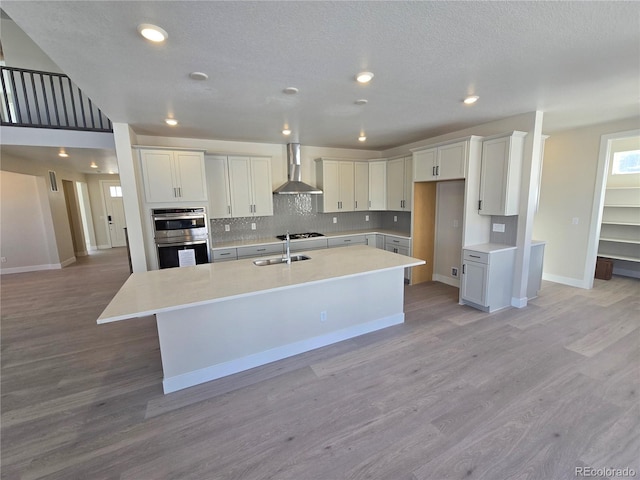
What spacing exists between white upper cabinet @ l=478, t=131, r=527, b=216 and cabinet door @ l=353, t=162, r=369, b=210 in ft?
7.41

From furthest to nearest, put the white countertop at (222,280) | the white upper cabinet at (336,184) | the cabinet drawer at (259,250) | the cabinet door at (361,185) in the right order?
the cabinet door at (361,185)
the white upper cabinet at (336,184)
the cabinet drawer at (259,250)
the white countertop at (222,280)

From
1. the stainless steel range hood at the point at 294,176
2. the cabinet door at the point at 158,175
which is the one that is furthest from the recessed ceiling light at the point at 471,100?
the cabinet door at the point at 158,175

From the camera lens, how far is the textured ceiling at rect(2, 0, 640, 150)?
1526 millimetres

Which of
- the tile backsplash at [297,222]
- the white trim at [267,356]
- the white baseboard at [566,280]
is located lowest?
the white trim at [267,356]

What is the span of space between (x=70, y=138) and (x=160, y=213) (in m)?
2.18

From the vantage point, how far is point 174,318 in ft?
Answer: 7.71

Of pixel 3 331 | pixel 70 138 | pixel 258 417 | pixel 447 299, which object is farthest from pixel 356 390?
pixel 70 138

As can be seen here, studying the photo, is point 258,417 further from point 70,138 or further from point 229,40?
point 70,138

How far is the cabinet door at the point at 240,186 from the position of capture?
4.68 meters

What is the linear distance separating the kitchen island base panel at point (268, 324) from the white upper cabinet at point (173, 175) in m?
2.41

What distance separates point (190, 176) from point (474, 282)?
455 centimetres

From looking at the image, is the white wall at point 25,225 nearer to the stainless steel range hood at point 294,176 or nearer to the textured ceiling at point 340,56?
the textured ceiling at point 340,56

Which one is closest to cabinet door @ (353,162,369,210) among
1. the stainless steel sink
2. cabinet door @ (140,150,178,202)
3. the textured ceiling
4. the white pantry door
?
the textured ceiling

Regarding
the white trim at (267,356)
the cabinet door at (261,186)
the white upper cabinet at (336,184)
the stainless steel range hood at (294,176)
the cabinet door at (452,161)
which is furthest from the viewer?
the white upper cabinet at (336,184)
